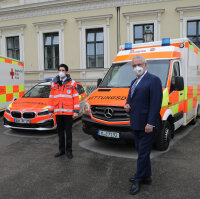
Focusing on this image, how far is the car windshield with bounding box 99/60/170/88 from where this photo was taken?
16.5 feet

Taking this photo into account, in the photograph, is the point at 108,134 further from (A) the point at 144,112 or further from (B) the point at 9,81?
(B) the point at 9,81

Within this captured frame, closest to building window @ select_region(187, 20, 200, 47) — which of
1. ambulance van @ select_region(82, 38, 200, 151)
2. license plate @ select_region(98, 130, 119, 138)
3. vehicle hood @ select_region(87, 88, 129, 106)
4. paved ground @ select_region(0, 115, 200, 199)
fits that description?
ambulance van @ select_region(82, 38, 200, 151)

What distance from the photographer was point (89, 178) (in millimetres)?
3588

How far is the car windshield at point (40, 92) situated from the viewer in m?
7.32

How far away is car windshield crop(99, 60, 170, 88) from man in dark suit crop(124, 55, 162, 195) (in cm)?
182

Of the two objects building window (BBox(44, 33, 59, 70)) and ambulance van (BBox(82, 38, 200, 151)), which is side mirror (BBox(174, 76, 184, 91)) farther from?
building window (BBox(44, 33, 59, 70))

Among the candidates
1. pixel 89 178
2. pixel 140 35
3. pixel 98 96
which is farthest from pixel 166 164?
pixel 140 35

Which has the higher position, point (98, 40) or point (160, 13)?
point (160, 13)

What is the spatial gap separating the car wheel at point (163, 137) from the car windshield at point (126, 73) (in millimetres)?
884

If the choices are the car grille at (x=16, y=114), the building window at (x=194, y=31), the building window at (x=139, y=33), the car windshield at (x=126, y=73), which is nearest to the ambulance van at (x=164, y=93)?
the car windshield at (x=126, y=73)

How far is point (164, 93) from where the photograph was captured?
14.9 ft

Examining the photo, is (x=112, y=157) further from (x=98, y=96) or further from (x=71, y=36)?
(x=71, y=36)

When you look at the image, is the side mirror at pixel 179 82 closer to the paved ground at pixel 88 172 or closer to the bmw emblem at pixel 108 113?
the paved ground at pixel 88 172

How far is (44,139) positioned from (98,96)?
2025 mm
